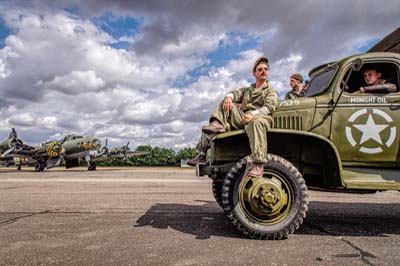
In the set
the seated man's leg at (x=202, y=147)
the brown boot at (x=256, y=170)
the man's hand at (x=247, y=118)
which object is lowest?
the brown boot at (x=256, y=170)

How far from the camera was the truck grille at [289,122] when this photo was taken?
3629mm

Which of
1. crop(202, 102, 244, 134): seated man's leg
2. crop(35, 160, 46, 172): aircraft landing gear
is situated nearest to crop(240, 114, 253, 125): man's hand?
crop(202, 102, 244, 134): seated man's leg

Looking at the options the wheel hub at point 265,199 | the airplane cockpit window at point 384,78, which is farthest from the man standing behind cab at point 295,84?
the wheel hub at point 265,199

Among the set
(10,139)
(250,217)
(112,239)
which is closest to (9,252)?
(112,239)

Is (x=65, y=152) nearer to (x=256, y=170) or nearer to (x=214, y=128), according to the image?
(x=214, y=128)

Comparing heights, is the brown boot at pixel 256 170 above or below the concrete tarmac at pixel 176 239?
above

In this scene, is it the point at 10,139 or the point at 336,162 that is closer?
the point at 336,162

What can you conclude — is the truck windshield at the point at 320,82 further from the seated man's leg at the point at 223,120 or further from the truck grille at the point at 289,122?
the seated man's leg at the point at 223,120

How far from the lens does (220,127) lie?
349cm

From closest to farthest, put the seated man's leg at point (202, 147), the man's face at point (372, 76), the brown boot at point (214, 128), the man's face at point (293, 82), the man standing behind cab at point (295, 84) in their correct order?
1. the brown boot at point (214, 128)
2. the man's face at point (372, 76)
3. the seated man's leg at point (202, 147)
4. the man standing behind cab at point (295, 84)
5. the man's face at point (293, 82)

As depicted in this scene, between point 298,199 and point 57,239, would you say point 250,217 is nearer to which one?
point 298,199

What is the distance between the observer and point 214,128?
3469mm

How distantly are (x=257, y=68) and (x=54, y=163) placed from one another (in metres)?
28.7

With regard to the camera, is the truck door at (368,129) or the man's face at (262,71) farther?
the man's face at (262,71)
